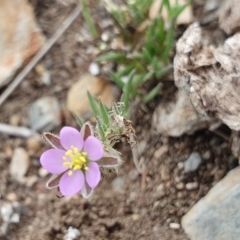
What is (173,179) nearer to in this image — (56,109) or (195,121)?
(195,121)

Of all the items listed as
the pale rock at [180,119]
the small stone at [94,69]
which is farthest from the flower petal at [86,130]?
the small stone at [94,69]

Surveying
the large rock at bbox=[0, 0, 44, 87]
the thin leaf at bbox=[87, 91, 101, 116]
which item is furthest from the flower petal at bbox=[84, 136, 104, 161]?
the large rock at bbox=[0, 0, 44, 87]

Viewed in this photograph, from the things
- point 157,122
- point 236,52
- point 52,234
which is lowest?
point 52,234

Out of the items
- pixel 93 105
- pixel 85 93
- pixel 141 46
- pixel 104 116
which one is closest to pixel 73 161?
pixel 104 116

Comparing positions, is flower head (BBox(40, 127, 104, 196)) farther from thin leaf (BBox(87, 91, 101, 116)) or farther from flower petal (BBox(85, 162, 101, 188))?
thin leaf (BBox(87, 91, 101, 116))

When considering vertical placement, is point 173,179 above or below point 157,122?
below

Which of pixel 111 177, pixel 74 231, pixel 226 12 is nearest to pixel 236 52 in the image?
pixel 226 12

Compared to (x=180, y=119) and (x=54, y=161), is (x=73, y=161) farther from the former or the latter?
(x=180, y=119)
